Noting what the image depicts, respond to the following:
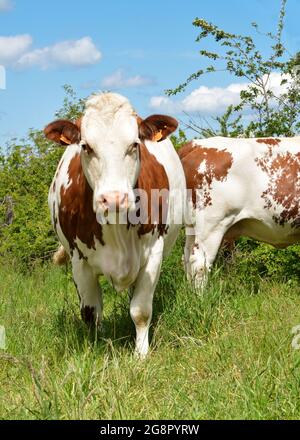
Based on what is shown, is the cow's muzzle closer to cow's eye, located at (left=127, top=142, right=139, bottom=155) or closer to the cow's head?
the cow's head

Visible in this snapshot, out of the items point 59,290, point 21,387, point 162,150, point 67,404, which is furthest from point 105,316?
point 67,404

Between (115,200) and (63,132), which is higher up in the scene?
(63,132)

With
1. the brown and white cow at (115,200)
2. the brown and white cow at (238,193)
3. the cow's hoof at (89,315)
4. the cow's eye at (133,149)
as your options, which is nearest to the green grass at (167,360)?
the cow's hoof at (89,315)

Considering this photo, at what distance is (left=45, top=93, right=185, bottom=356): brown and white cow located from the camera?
4367mm

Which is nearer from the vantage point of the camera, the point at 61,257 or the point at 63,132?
the point at 63,132

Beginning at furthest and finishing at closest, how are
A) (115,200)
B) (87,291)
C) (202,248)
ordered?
1. (202,248)
2. (87,291)
3. (115,200)

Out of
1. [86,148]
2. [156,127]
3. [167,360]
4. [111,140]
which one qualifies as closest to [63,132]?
[86,148]

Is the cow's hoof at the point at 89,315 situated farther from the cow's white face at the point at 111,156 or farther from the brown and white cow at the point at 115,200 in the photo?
the cow's white face at the point at 111,156

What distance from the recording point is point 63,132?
4.69 meters

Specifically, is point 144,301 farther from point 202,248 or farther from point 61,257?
point 202,248

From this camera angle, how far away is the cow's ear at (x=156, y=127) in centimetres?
479

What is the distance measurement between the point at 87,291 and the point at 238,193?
2.68 metres

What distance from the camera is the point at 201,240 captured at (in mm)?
7391

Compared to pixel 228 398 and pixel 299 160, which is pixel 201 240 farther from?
pixel 228 398
